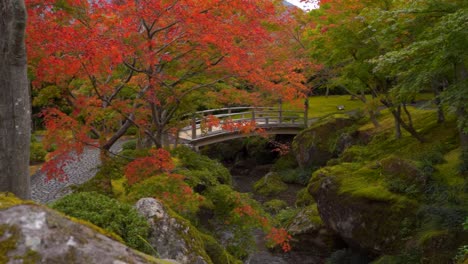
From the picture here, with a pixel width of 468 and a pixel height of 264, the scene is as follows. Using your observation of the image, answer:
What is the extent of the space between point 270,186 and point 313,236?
731 centimetres

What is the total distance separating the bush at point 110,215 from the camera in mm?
4879

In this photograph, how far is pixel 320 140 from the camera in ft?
71.1

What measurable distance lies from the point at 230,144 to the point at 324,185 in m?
16.4

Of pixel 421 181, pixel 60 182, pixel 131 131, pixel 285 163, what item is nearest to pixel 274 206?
pixel 421 181

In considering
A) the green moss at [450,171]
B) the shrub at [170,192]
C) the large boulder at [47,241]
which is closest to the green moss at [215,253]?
the shrub at [170,192]

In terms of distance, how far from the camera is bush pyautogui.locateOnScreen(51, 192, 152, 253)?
4879 mm

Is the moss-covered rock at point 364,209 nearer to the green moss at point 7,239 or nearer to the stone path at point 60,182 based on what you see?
the stone path at point 60,182

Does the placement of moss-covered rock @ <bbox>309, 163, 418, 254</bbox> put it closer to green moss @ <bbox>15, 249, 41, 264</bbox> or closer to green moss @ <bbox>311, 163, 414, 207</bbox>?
green moss @ <bbox>311, 163, 414, 207</bbox>

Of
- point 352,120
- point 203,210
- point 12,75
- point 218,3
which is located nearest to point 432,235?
point 203,210

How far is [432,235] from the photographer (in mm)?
8906

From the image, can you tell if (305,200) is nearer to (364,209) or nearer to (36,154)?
(364,209)

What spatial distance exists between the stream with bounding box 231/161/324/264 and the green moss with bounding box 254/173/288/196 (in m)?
0.29

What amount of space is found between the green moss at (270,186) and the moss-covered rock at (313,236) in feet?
20.1

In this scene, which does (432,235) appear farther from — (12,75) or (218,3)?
(12,75)
